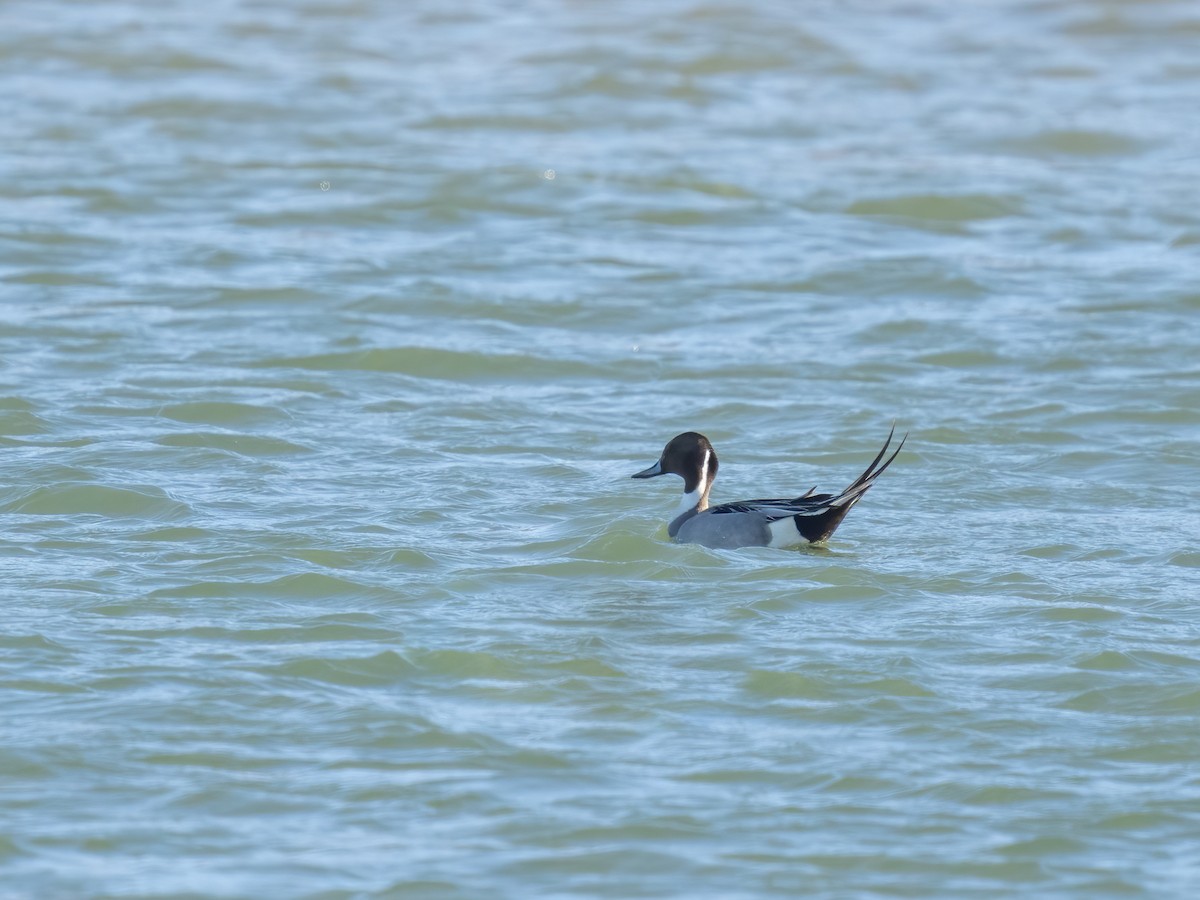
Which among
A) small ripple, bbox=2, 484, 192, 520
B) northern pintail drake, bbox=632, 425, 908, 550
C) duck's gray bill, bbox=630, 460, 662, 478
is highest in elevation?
small ripple, bbox=2, 484, 192, 520

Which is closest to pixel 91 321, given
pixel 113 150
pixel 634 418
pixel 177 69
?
pixel 634 418

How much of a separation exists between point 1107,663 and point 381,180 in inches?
427

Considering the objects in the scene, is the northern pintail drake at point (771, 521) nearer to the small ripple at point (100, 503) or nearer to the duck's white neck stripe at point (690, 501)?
the duck's white neck stripe at point (690, 501)

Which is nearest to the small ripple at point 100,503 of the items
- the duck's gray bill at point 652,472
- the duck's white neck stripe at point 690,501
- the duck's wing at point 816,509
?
the duck's gray bill at point 652,472

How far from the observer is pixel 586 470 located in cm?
1062

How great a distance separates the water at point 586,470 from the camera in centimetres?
638

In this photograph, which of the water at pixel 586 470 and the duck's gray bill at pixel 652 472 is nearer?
the water at pixel 586 470

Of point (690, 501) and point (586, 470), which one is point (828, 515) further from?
point (586, 470)

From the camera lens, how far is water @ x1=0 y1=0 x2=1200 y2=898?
6383 millimetres

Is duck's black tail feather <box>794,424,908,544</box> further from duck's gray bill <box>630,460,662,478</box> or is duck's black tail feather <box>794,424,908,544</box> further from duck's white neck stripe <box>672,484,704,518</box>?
duck's gray bill <box>630,460,662,478</box>

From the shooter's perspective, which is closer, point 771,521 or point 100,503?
point 771,521

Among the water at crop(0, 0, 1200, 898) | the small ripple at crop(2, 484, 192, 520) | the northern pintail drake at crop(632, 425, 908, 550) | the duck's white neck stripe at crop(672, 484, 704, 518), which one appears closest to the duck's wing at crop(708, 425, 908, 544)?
the northern pintail drake at crop(632, 425, 908, 550)

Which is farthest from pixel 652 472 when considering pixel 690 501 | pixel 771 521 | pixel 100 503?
pixel 100 503

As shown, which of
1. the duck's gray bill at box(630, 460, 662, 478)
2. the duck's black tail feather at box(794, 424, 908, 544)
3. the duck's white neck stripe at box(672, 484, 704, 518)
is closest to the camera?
the duck's black tail feather at box(794, 424, 908, 544)
